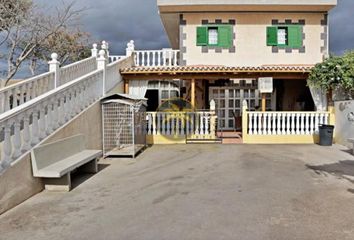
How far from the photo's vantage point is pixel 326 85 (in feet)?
44.1

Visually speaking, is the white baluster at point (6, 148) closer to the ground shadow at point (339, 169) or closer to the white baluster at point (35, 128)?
the white baluster at point (35, 128)

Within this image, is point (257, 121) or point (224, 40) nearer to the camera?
point (257, 121)

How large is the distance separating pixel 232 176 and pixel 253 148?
4811 millimetres

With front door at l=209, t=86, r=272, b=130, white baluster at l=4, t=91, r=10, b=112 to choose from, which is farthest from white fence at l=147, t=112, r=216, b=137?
white baluster at l=4, t=91, r=10, b=112

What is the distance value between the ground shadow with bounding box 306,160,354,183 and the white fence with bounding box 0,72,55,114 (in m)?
7.30

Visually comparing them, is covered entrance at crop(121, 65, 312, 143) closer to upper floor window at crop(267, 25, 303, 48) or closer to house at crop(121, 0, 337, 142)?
house at crop(121, 0, 337, 142)

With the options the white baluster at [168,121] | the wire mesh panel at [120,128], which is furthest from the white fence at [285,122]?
the wire mesh panel at [120,128]

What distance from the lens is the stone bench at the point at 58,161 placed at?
20.5 feet

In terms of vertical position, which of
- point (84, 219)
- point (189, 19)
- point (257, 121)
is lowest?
point (84, 219)

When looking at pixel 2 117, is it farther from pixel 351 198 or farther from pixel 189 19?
pixel 189 19

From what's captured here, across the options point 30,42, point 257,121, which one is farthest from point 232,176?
point 30,42

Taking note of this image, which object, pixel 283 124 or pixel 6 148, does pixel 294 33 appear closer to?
pixel 283 124

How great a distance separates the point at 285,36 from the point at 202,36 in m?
4.10

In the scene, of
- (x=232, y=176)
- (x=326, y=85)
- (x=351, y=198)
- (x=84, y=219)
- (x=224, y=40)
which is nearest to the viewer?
(x=84, y=219)
